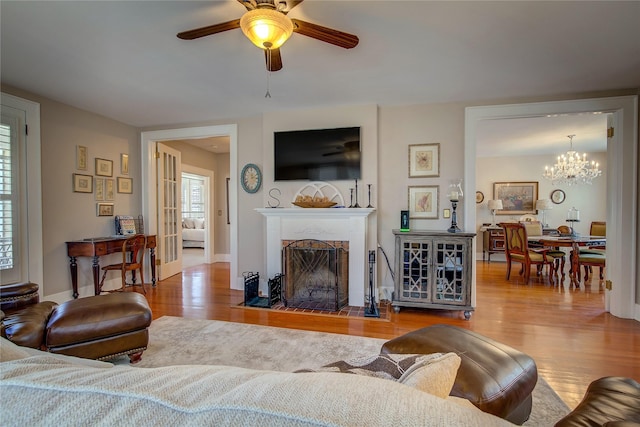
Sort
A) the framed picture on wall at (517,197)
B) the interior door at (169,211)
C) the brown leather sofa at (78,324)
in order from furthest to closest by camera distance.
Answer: the framed picture on wall at (517,197) → the interior door at (169,211) → the brown leather sofa at (78,324)

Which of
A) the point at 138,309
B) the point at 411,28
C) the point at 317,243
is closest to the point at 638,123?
the point at 411,28

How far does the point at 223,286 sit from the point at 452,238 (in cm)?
336

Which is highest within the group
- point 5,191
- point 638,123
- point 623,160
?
point 638,123

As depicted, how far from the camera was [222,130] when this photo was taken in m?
4.34

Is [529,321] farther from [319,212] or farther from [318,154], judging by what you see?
[318,154]

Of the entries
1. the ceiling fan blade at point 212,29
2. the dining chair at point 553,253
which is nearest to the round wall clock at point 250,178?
the ceiling fan blade at point 212,29

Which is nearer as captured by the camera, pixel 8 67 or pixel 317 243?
pixel 8 67

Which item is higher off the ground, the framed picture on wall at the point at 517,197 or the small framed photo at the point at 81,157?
the small framed photo at the point at 81,157

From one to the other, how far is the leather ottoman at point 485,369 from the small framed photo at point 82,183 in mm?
4333

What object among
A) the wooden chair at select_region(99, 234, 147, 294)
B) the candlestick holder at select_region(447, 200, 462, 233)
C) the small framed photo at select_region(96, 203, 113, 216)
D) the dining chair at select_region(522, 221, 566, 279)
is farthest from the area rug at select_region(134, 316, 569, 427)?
the dining chair at select_region(522, 221, 566, 279)

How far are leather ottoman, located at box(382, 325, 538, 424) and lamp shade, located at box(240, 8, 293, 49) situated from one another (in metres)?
1.89

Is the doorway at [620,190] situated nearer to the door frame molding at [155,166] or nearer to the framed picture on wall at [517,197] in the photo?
the door frame molding at [155,166]

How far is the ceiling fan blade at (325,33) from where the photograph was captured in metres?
1.78

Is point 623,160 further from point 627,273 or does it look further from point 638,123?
point 627,273
